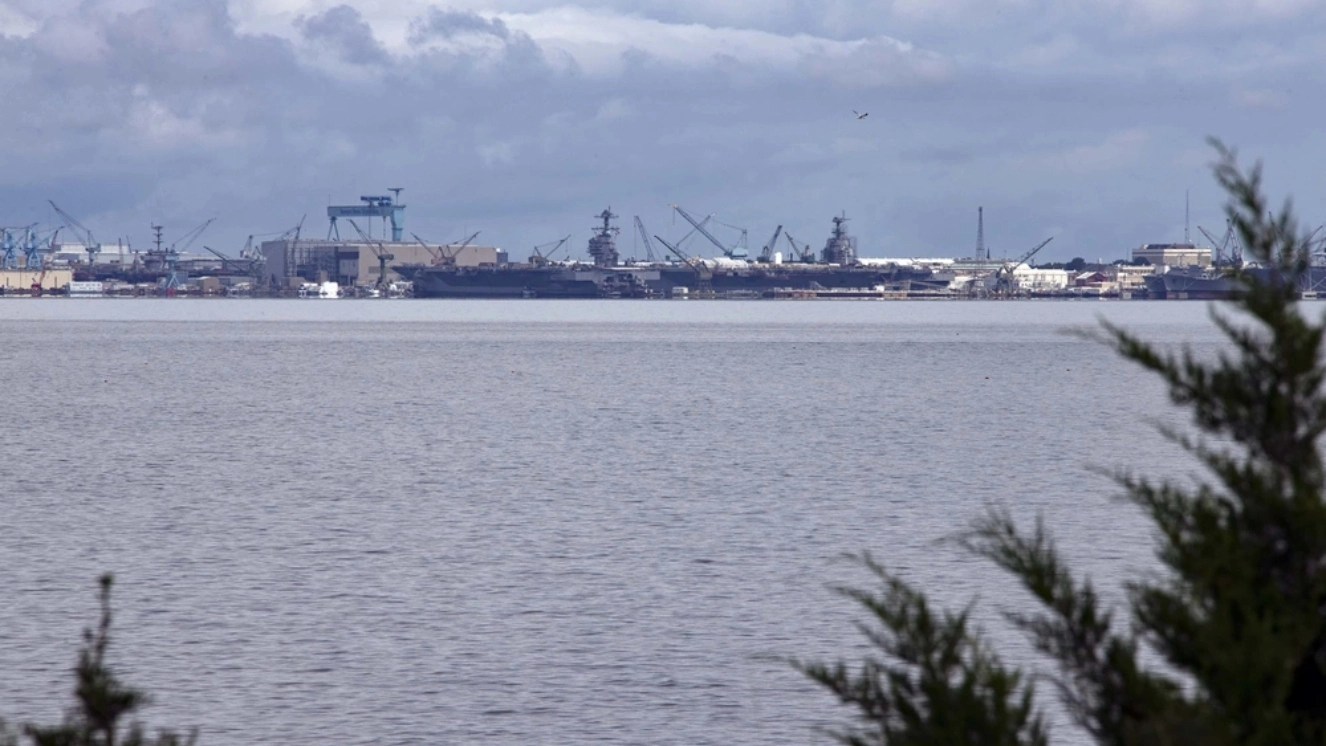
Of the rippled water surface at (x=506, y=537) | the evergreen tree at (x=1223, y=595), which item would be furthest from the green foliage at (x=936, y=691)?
the rippled water surface at (x=506, y=537)

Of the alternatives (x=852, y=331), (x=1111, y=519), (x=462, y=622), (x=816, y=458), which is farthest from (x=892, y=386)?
(x=852, y=331)

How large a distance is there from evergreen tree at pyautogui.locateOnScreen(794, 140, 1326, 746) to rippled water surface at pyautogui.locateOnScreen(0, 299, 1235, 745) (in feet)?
3.87

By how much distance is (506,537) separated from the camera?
28781mm

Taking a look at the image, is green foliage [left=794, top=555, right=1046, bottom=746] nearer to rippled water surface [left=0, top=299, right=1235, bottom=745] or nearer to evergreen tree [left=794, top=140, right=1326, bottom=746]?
evergreen tree [left=794, top=140, right=1326, bottom=746]

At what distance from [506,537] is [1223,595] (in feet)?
73.5

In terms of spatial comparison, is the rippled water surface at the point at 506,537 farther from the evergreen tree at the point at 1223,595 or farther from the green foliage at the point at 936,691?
the green foliage at the point at 936,691

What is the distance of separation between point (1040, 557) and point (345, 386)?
238 feet

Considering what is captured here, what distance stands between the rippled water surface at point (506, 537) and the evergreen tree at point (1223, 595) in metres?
1.18

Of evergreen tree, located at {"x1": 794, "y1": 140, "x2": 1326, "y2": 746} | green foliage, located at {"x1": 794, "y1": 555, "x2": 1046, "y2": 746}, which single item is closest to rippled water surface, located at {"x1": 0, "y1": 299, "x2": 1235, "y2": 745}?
evergreen tree, located at {"x1": 794, "y1": 140, "x2": 1326, "y2": 746}

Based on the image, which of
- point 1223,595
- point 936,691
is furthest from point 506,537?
point 1223,595

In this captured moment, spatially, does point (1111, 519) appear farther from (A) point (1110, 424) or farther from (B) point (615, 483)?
(A) point (1110, 424)

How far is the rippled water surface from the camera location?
17453mm

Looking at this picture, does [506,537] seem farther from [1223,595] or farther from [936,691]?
[1223,595]

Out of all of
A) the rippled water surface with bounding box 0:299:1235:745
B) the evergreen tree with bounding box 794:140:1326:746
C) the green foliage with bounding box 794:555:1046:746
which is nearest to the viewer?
the evergreen tree with bounding box 794:140:1326:746
